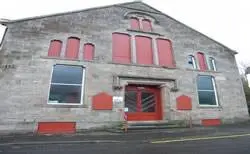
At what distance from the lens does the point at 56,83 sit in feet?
38.0

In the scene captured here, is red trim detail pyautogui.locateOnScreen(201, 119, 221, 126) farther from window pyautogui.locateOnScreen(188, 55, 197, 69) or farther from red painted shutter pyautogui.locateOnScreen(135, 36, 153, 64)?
red painted shutter pyautogui.locateOnScreen(135, 36, 153, 64)

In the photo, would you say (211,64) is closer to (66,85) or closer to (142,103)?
(142,103)

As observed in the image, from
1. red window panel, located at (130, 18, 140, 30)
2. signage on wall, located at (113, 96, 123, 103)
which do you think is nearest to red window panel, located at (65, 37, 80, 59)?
signage on wall, located at (113, 96, 123, 103)

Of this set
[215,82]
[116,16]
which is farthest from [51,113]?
[215,82]

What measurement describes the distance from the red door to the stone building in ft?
0.21

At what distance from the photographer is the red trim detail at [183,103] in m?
13.2

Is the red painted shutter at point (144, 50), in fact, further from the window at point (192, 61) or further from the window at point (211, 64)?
the window at point (211, 64)

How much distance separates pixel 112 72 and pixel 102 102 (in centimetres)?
210

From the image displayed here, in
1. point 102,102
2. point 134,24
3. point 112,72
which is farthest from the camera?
point 134,24

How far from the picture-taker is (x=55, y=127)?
34.8 feet

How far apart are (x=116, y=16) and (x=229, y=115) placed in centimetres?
1080

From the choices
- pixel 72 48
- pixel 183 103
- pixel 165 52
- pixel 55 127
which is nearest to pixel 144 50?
pixel 165 52

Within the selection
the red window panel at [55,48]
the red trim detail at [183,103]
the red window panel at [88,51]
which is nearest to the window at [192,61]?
the red trim detail at [183,103]

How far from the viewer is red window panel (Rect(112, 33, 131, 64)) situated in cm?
1354
